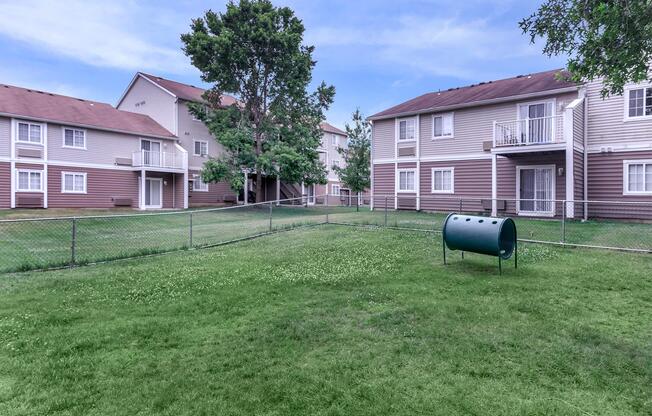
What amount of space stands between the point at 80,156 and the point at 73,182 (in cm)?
165

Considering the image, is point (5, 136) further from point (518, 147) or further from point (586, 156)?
point (586, 156)

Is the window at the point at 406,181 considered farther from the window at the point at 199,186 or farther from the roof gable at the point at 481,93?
the window at the point at 199,186

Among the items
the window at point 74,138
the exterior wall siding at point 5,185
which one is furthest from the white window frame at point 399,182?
the exterior wall siding at point 5,185

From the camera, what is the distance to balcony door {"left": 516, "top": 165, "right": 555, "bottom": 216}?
1812cm

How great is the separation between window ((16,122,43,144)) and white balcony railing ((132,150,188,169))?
5345mm

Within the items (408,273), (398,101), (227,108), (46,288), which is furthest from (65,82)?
(408,273)

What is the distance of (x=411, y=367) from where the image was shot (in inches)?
148

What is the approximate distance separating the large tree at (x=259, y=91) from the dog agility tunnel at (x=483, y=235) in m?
18.5

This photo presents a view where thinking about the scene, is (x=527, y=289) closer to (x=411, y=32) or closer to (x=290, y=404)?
(x=290, y=404)

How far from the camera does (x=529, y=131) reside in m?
17.5

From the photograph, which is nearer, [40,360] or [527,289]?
[40,360]

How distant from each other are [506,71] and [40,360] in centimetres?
2517

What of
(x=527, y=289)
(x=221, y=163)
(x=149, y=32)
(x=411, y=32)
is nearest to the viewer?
(x=527, y=289)

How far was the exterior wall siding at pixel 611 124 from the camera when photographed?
52.9 ft
